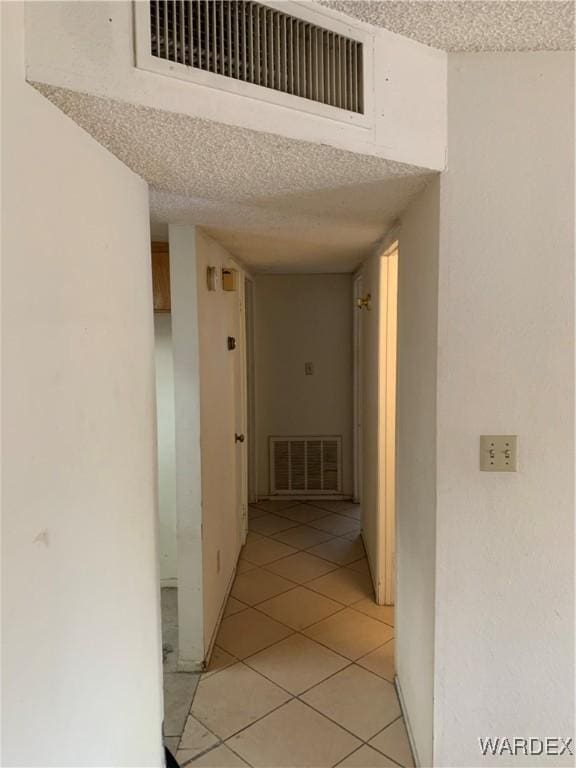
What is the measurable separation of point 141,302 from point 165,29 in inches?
27.9

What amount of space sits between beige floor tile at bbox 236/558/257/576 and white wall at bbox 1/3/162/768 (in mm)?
1847

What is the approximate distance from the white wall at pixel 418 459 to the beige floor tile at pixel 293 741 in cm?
30

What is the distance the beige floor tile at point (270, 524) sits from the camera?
13.5 feet

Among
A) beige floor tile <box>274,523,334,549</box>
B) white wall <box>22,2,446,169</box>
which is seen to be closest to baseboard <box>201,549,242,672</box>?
beige floor tile <box>274,523,334,549</box>

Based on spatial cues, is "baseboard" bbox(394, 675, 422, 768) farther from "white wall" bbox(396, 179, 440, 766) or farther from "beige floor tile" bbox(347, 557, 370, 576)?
"beige floor tile" bbox(347, 557, 370, 576)

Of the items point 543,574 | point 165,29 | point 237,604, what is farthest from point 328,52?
point 237,604

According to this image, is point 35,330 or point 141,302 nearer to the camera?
point 35,330

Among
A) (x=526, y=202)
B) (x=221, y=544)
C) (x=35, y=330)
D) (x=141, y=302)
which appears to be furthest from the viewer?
(x=221, y=544)

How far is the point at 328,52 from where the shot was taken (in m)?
1.24

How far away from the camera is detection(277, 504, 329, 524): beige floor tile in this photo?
4.39 metres

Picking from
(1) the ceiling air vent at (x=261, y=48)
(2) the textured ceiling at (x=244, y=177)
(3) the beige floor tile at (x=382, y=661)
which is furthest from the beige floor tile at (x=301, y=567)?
(1) the ceiling air vent at (x=261, y=48)

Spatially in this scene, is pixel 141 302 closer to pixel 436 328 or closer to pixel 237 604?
pixel 436 328

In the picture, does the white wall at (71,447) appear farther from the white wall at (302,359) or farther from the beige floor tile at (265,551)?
the white wall at (302,359)

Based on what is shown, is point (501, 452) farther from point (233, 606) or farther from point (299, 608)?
point (233, 606)
